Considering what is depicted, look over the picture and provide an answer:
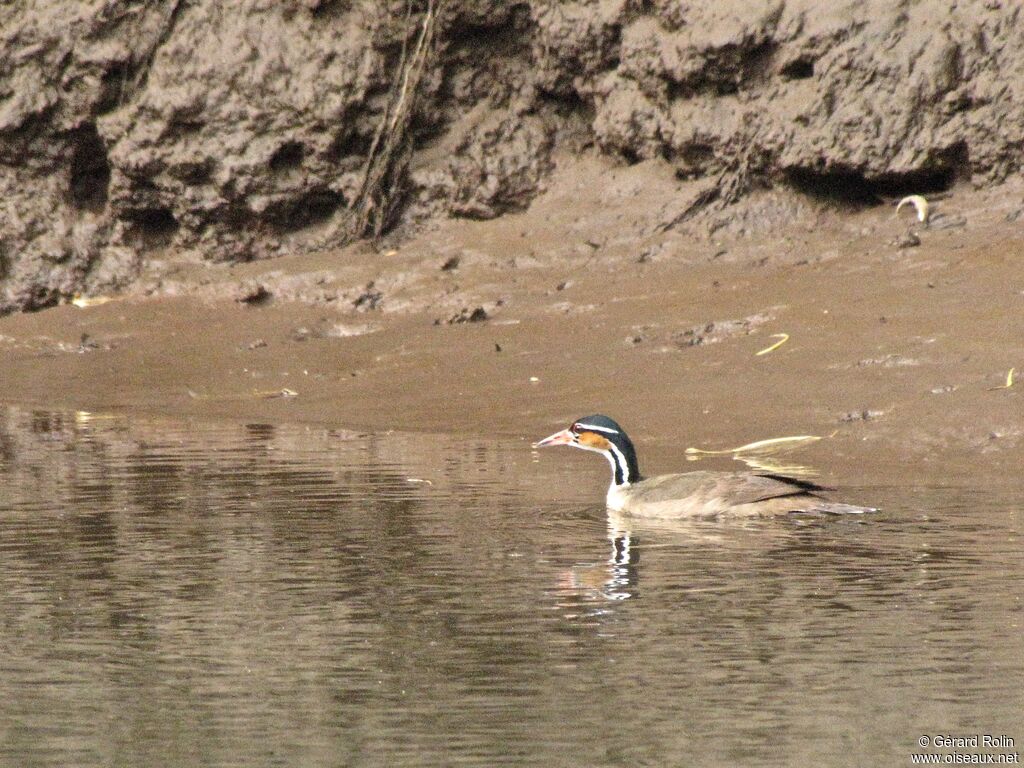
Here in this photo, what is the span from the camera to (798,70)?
14.4 meters

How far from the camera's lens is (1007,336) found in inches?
435

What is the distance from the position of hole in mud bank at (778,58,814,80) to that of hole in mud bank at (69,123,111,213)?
647 centimetres

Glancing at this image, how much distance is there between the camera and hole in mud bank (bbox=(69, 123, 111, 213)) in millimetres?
17203

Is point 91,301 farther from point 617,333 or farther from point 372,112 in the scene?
point 617,333

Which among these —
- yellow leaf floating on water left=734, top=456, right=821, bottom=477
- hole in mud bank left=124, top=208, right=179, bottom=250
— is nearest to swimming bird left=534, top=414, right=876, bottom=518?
Answer: yellow leaf floating on water left=734, top=456, right=821, bottom=477

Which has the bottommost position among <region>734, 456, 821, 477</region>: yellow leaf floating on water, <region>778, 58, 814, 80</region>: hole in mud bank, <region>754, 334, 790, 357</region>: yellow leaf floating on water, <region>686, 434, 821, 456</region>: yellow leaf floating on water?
<region>734, 456, 821, 477</region>: yellow leaf floating on water

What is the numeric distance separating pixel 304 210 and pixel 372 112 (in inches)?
42.3

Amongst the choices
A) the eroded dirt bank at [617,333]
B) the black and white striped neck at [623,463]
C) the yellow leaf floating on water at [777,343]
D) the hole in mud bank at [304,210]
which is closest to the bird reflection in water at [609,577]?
the black and white striped neck at [623,463]

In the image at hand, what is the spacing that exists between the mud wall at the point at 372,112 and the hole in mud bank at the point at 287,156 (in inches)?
0.7

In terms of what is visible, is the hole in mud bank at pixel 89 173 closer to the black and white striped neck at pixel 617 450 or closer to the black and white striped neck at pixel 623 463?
the black and white striped neck at pixel 617 450

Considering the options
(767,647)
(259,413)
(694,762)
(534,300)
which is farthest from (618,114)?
(694,762)

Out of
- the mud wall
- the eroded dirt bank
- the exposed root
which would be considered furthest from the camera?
the exposed root

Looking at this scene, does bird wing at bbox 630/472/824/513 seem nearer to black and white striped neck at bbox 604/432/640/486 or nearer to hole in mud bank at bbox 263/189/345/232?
black and white striped neck at bbox 604/432/640/486

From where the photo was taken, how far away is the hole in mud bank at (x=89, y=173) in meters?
17.2
